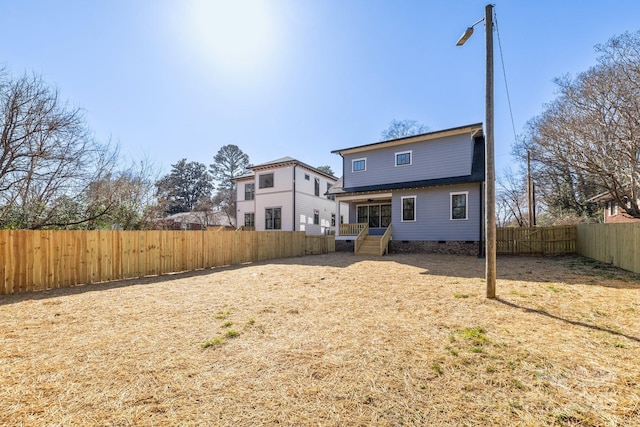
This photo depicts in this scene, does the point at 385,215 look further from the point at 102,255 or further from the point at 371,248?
the point at 102,255

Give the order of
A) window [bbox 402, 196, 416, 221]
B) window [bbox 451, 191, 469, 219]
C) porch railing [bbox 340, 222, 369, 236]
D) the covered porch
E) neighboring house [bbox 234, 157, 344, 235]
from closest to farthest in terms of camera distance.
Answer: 1. window [bbox 451, 191, 469, 219]
2. the covered porch
3. window [bbox 402, 196, 416, 221]
4. porch railing [bbox 340, 222, 369, 236]
5. neighboring house [bbox 234, 157, 344, 235]

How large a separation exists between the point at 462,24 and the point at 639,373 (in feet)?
23.6

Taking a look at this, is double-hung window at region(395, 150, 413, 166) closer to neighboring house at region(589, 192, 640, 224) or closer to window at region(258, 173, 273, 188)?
window at region(258, 173, 273, 188)

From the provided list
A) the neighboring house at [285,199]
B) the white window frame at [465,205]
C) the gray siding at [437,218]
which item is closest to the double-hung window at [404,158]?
the gray siding at [437,218]

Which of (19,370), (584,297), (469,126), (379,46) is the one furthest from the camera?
(469,126)

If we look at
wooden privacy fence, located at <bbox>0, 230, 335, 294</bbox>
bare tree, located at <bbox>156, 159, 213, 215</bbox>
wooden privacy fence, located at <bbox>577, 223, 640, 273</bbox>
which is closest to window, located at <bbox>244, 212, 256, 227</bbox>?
wooden privacy fence, located at <bbox>0, 230, 335, 294</bbox>

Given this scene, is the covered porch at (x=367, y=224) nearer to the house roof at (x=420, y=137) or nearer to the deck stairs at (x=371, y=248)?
the deck stairs at (x=371, y=248)

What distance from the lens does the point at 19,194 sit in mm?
8477

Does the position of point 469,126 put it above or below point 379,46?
below

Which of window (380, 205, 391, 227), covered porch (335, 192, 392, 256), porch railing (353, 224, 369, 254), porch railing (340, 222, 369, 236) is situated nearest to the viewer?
covered porch (335, 192, 392, 256)

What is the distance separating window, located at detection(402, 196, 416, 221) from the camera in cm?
1623

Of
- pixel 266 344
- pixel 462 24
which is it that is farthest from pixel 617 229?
pixel 266 344

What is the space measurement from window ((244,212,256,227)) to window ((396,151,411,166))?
13.9 metres

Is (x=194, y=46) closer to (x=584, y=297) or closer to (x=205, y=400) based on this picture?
(x=205, y=400)
